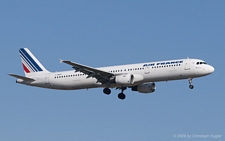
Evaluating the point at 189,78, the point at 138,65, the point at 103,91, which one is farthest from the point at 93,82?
the point at 189,78

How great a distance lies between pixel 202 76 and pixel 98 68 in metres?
13.8

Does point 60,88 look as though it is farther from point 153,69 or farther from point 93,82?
point 153,69

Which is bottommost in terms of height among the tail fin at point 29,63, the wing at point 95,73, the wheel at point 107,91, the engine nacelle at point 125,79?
the wheel at point 107,91

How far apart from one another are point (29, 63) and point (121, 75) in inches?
649

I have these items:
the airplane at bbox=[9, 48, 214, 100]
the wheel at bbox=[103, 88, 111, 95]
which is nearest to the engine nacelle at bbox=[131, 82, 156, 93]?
the airplane at bbox=[9, 48, 214, 100]

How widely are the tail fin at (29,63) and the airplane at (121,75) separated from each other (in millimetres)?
201

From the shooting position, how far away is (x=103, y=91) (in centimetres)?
7181

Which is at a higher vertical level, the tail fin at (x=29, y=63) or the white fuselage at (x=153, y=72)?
the tail fin at (x=29, y=63)

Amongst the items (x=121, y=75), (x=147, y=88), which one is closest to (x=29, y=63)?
(x=121, y=75)

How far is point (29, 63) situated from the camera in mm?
79375

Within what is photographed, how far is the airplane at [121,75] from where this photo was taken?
67125 millimetres

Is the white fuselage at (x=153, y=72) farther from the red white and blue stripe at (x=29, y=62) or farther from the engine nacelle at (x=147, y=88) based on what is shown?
the red white and blue stripe at (x=29, y=62)

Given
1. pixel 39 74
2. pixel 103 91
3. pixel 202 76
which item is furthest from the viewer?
pixel 39 74

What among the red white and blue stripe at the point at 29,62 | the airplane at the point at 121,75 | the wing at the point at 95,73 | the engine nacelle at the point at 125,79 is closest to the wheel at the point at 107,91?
the airplane at the point at 121,75
